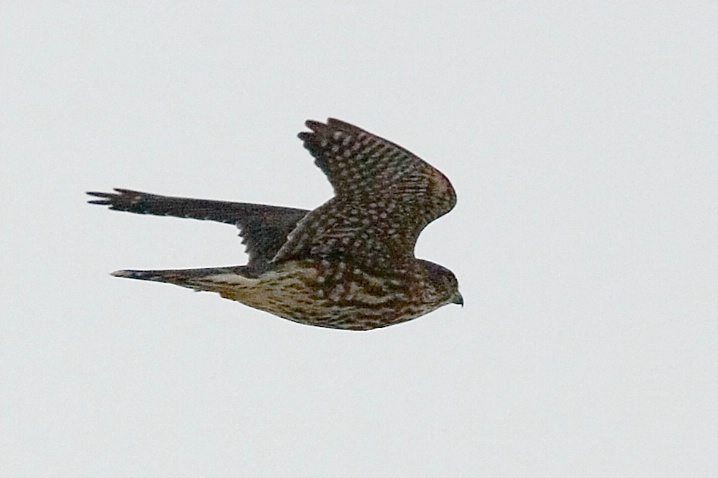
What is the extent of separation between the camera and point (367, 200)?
10383 mm

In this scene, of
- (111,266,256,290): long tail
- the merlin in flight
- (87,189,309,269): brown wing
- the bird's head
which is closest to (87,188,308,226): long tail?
(87,189,309,269): brown wing

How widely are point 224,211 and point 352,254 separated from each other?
1.76 meters

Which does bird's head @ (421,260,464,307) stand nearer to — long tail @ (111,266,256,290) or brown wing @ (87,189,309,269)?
brown wing @ (87,189,309,269)

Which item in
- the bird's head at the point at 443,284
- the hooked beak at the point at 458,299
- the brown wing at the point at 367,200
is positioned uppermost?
the brown wing at the point at 367,200

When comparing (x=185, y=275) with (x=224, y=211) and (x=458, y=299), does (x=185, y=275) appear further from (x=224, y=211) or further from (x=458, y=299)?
(x=458, y=299)

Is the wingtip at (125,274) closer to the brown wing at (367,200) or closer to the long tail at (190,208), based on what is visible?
the brown wing at (367,200)

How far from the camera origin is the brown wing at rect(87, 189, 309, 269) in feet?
39.4

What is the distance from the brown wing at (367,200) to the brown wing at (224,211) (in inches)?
45.5

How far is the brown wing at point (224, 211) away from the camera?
12016 millimetres

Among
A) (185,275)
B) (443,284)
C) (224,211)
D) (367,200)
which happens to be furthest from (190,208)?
(367,200)

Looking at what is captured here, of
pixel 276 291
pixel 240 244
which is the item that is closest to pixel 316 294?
pixel 276 291

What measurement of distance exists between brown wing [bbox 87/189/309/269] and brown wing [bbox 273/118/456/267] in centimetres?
116

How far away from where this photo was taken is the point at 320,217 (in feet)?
34.7

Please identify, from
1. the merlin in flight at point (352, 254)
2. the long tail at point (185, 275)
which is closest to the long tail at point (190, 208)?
A: the merlin in flight at point (352, 254)
